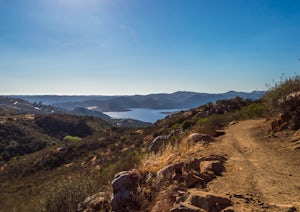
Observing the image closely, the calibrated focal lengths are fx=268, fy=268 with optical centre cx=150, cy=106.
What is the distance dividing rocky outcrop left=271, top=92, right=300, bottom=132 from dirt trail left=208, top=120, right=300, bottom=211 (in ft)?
6.60

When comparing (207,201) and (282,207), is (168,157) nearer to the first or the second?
(207,201)

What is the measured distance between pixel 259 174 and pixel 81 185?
4.64 meters

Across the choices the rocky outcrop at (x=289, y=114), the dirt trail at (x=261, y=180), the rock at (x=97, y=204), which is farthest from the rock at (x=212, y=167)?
the rocky outcrop at (x=289, y=114)

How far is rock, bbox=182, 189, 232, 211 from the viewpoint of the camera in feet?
13.4

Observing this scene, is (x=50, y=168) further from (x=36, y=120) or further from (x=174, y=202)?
(x=36, y=120)

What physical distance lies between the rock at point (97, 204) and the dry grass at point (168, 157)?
1048 millimetres

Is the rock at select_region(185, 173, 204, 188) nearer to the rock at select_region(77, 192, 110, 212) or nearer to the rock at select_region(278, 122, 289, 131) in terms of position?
the rock at select_region(77, 192, 110, 212)

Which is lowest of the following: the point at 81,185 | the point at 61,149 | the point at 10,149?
the point at 10,149

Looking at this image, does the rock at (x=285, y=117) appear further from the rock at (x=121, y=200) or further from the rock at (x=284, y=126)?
the rock at (x=121, y=200)

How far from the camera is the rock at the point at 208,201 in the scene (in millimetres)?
4078

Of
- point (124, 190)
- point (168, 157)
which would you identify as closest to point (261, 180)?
point (168, 157)

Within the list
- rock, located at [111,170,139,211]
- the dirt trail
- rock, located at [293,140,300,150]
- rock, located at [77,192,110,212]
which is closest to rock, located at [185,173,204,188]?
the dirt trail

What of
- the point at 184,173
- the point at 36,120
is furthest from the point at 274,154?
the point at 36,120

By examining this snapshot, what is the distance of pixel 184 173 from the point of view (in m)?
5.59
